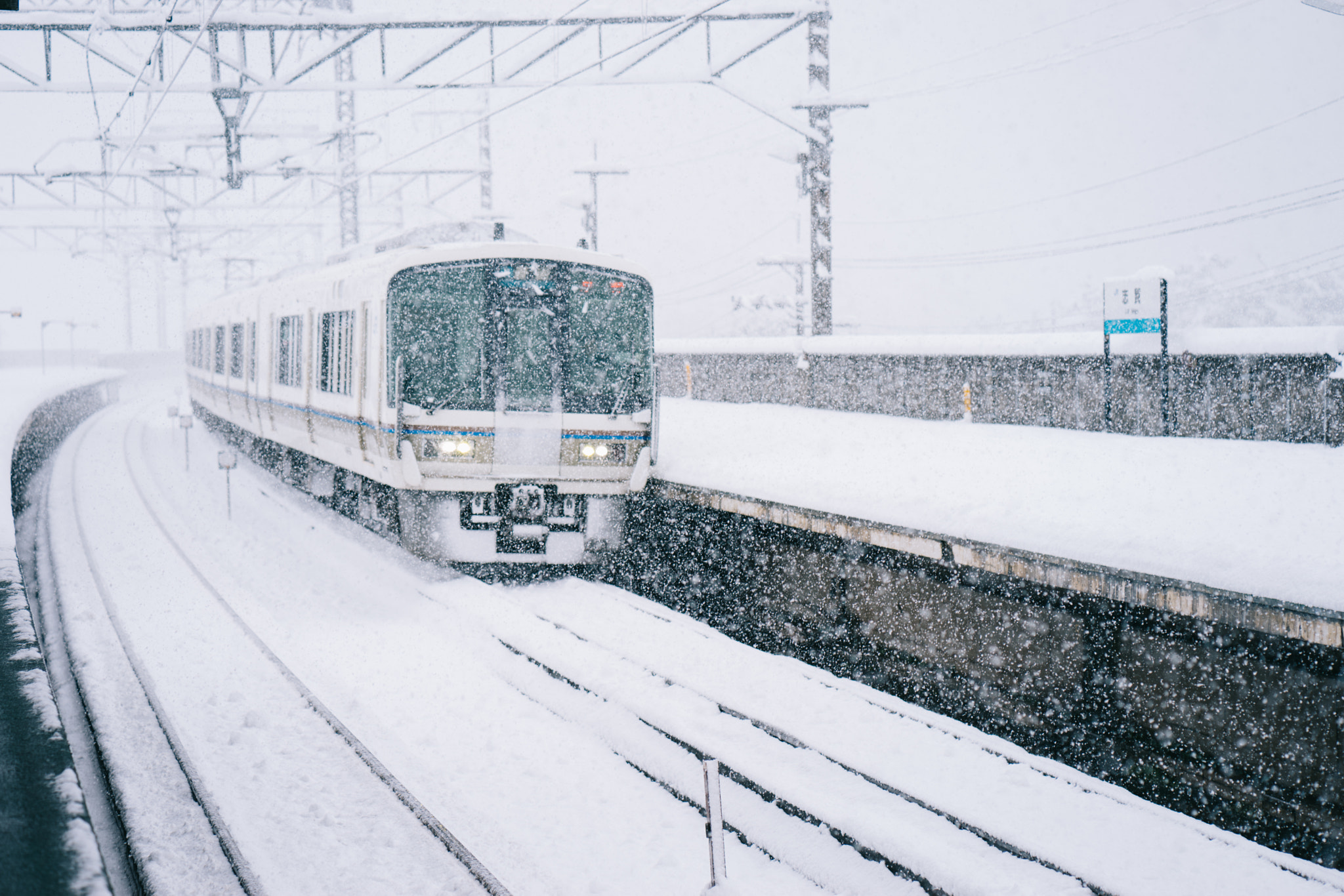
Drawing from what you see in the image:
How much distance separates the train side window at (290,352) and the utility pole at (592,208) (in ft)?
38.5

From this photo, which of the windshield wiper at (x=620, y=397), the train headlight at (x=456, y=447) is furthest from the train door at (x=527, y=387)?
the windshield wiper at (x=620, y=397)

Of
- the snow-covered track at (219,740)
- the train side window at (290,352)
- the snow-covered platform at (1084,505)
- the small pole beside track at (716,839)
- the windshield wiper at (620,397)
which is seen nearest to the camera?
the small pole beside track at (716,839)

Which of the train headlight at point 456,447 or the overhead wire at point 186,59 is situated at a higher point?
the overhead wire at point 186,59

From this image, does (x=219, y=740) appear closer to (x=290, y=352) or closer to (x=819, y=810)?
(x=819, y=810)

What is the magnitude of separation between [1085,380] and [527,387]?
6040 mm

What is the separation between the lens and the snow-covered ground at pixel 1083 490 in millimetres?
5426

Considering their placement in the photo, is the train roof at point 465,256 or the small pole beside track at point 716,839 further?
the train roof at point 465,256

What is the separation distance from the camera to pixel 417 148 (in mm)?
13453

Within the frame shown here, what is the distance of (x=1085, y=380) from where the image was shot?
11.4m

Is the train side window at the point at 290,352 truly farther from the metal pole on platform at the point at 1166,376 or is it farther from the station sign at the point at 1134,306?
the metal pole on platform at the point at 1166,376

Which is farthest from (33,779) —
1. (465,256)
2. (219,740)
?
(465,256)

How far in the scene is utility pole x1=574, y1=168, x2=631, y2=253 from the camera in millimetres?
25031

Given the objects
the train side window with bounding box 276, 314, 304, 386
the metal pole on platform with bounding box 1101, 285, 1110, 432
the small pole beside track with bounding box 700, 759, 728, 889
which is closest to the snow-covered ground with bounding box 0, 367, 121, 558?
the train side window with bounding box 276, 314, 304, 386

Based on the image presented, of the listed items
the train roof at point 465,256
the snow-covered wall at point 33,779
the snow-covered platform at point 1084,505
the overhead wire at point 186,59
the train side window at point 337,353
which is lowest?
the snow-covered wall at point 33,779
